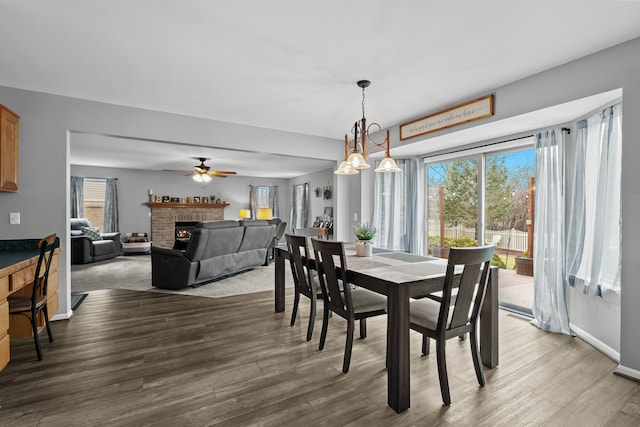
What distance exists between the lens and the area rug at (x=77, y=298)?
3.72 metres

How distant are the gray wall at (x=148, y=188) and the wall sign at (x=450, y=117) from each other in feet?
23.2

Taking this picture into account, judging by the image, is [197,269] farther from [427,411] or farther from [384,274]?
[427,411]

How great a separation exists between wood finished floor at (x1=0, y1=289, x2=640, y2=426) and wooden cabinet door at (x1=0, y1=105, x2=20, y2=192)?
149cm

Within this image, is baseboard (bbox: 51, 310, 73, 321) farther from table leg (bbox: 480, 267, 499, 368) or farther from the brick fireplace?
the brick fireplace

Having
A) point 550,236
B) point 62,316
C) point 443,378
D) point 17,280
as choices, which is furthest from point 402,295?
point 62,316

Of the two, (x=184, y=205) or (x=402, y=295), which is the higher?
(x=184, y=205)

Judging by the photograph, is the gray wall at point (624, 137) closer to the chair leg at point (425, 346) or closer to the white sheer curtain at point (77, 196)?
the chair leg at point (425, 346)

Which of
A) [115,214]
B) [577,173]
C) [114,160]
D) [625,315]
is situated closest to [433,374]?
[625,315]

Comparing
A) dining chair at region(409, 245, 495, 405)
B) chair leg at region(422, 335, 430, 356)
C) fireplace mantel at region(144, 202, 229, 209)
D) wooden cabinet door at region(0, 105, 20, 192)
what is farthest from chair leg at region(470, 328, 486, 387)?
fireplace mantel at region(144, 202, 229, 209)

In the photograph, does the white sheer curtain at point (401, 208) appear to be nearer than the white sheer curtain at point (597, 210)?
No

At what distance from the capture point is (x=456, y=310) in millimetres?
1971

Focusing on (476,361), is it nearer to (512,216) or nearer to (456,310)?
(456,310)

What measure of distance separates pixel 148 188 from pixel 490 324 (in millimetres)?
9193

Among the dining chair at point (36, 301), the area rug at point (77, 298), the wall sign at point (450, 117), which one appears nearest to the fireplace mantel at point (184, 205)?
the area rug at point (77, 298)
